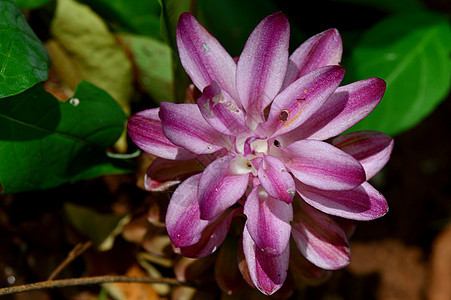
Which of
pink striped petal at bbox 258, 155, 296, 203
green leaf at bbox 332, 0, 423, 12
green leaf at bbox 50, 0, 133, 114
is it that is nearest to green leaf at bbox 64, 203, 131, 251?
green leaf at bbox 50, 0, 133, 114

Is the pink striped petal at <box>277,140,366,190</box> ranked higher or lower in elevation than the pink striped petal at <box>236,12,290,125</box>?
lower

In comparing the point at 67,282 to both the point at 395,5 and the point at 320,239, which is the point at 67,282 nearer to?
the point at 320,239

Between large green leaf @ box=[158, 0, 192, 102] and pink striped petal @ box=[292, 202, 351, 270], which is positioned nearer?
pink striped petal @ box=[292, 202, 351, 270]

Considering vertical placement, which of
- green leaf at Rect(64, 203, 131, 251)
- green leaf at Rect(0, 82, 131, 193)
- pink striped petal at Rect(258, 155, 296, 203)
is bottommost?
green leaf at Rect(64, 203, 131, 251)

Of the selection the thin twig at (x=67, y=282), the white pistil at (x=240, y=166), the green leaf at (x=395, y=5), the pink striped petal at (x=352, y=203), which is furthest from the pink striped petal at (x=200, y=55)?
the green leaf at (x=395, y=5)

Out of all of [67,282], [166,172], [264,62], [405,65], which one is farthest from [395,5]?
[67,282]

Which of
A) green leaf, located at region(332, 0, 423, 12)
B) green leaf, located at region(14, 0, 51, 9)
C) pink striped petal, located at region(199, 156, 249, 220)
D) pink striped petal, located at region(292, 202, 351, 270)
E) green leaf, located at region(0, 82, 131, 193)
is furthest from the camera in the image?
green leaf, located at region(332, 0, 423, 12)

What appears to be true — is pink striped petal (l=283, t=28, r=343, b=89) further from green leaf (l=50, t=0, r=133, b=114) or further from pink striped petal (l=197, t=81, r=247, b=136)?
green leaf (l=50, t=0, r=133, b=114)

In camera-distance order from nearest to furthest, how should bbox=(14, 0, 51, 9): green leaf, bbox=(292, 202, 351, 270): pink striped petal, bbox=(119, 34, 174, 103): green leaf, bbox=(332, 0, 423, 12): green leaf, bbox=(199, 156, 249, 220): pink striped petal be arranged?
bbox=(199, 156, 249, 220): pink striped petal
bbox=(292, 202, 351, 270): pink striped petal
bbox=(14, 0, 51, 9): green leaf
bbox=(119, 34, 174, 103): green leaf
bbox=(332, 0, 423, 12): green leaf
